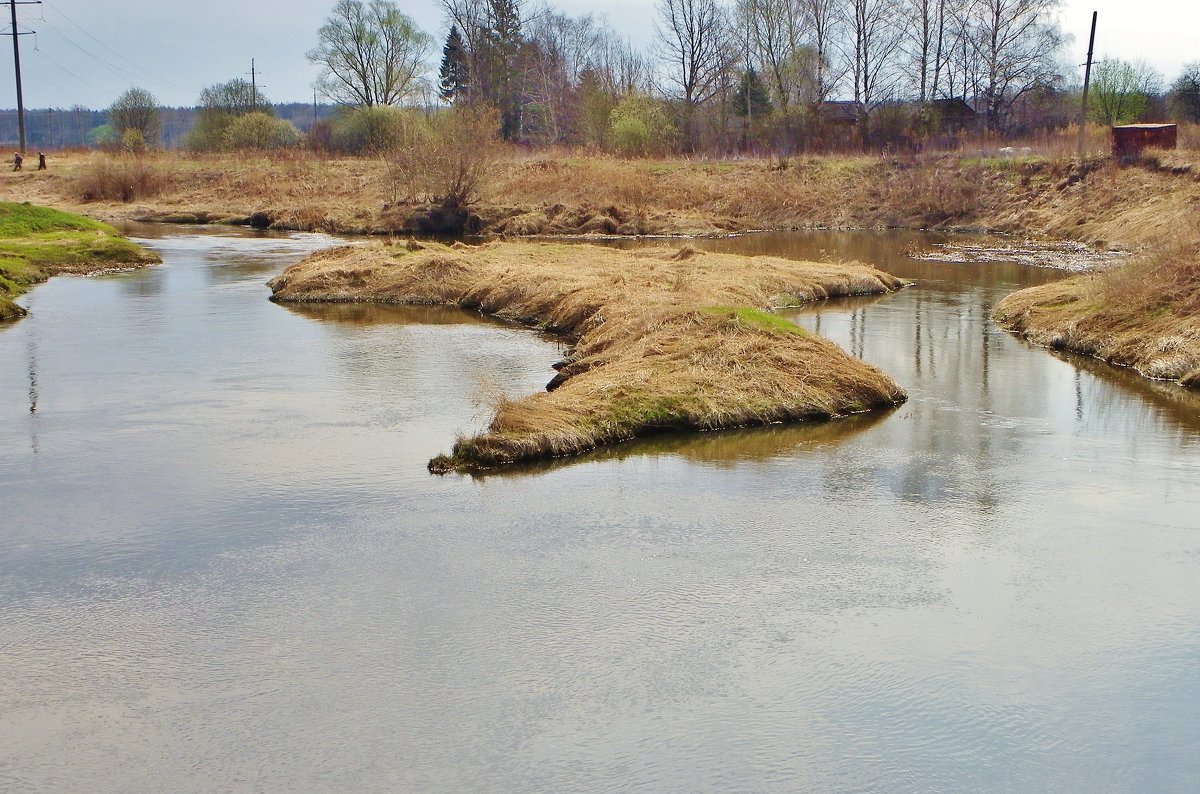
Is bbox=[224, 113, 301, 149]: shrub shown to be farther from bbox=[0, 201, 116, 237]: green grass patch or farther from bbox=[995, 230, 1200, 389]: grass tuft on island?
bbox=[995, 230, 1200, 389]: grass tuft on island

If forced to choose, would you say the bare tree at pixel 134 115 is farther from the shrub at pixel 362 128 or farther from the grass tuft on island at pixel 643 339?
the grass tuft on island at pixel 643 339

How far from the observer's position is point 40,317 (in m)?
20.1

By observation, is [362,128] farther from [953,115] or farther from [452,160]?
[953,115]

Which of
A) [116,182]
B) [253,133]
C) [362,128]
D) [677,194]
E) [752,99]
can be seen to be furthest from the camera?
[362,128]

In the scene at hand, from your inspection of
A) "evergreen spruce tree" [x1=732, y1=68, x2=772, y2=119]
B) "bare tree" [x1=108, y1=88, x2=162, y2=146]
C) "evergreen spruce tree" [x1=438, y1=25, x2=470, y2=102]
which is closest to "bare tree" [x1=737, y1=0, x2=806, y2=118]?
"evergreen spruce tree" [x1=732, y1=68, x2=772, y2=119]

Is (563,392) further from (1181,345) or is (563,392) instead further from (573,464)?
(1181,345)

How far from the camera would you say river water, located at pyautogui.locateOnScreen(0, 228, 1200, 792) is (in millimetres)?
6133

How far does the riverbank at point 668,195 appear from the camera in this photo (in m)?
36.4

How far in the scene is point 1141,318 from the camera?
1664 cm

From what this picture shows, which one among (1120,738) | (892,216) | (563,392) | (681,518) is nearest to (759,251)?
(892,216)

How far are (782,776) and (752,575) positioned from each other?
2.59 metres

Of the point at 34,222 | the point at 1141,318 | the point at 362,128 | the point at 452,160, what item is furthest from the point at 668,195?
the point at 1141,318

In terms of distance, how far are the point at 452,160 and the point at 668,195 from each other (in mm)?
9191

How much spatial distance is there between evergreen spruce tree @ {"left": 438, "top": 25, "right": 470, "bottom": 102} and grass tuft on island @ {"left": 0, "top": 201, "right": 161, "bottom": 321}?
1595 inches
